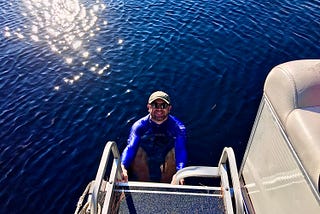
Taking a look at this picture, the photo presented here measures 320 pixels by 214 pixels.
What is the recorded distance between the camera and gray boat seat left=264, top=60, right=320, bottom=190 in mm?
3214

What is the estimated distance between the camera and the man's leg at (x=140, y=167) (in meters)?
7.64

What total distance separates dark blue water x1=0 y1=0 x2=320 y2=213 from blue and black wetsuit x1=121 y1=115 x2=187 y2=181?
109 centimetres

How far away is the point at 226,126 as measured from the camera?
9.92 meters

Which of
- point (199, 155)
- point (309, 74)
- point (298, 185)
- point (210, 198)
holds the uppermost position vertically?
point (309, 74)

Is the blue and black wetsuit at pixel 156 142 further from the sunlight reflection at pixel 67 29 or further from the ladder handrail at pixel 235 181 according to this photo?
the sunlight reflection at pixel 67 29

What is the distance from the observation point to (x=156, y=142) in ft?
27.8

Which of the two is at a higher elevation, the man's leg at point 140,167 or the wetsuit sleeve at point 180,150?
the wetsuit sleeve at point 180,150

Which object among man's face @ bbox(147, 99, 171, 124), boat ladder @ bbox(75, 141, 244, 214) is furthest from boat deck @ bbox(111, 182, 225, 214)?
man's face @ bbox(147, 99, 171, 124)

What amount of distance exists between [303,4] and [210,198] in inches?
554

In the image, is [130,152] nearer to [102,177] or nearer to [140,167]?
[140,167]

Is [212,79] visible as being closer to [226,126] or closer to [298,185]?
[226,126]

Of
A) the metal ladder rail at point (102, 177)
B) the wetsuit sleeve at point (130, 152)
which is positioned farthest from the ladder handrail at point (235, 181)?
the wetsuit sleeve at point (130, 152)

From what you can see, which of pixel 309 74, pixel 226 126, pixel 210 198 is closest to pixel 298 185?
pixel 309 74

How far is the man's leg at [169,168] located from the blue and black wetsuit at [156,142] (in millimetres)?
295
